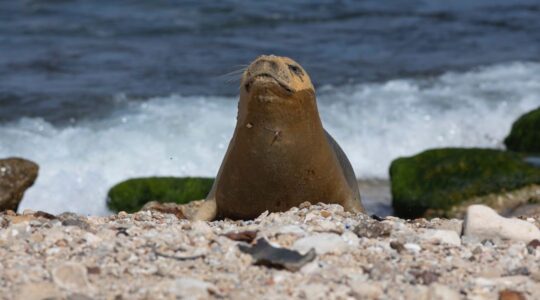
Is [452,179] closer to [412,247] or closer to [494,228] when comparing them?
[494,228]

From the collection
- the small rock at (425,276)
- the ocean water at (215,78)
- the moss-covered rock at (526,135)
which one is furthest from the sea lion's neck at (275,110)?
the moss-covered rock at (526,135)

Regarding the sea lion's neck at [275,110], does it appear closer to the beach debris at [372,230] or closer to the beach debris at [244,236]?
the beach debris at [372,230]

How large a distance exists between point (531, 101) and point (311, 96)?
10035mm

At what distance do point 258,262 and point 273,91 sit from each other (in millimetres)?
2206

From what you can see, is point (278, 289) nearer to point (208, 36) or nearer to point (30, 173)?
point (30, 173)

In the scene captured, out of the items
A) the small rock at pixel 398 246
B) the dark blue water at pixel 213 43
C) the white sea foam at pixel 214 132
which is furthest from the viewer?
the dark blue water at pixel 213 43

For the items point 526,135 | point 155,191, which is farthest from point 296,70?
point 526,135

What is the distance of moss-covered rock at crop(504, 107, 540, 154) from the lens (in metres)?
13.6

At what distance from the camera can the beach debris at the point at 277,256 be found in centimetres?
555

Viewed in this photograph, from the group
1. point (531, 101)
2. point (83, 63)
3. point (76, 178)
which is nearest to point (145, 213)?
point (76, 178)

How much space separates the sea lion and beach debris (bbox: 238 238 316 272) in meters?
2.01

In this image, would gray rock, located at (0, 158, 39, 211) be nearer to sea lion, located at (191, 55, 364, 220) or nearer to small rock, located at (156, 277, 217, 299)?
sea lion, located at (191, 55, 364, 220)

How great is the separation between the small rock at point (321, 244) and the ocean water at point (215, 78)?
6210 millimetres

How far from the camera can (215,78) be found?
18.6m
